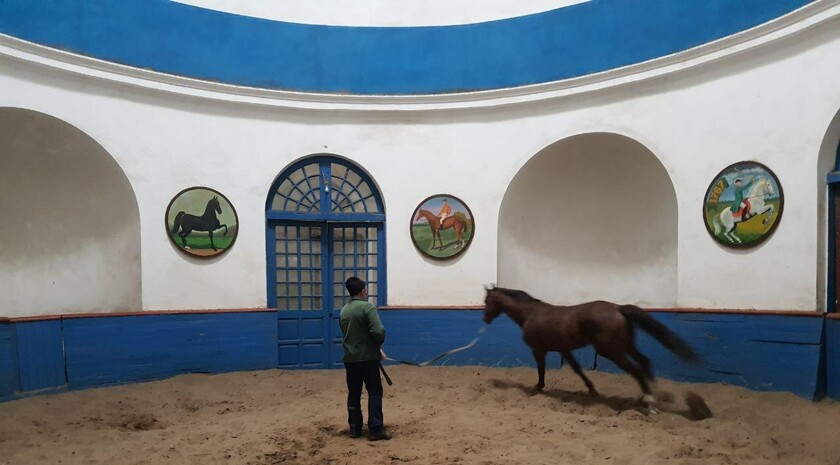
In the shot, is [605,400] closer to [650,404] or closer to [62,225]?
[650,404]

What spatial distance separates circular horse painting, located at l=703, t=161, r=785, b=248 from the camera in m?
6.06

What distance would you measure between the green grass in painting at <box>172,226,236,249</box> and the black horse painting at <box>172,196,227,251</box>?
1.6 inches

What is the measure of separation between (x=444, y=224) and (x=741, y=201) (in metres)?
4.02

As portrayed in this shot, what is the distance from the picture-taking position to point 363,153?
340 inches

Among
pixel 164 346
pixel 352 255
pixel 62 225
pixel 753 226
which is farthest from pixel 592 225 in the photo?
pixel 62 225

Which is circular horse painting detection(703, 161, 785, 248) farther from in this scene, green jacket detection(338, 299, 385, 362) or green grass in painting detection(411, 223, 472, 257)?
green jacket detection(338, 299, 385, 362)

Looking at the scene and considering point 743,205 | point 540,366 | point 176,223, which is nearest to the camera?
point 743,205

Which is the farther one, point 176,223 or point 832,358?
point 176,223

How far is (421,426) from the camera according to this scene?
5598 mm

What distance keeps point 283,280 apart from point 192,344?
1.61 meters

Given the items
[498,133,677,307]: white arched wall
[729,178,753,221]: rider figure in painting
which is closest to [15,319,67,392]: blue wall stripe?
[498,133,677,307]: white arched wall

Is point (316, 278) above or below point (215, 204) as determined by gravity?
below

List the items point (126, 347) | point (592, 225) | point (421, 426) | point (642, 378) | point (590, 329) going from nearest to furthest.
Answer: point (421, 426) → point (642, 378) → point (590, 329) → point (126, 347) → point (592, 225)

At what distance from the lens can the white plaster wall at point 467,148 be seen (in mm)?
5945
